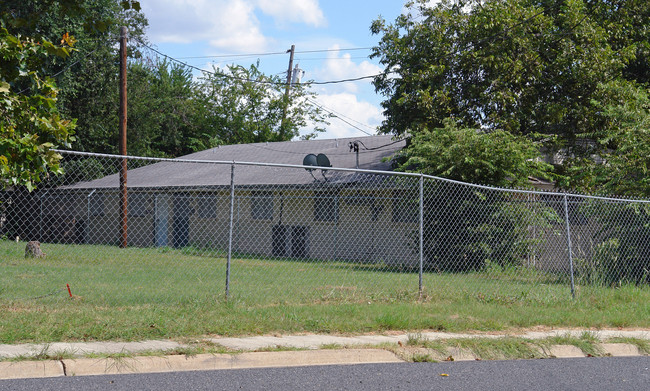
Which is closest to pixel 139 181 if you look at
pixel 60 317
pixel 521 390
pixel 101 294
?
pixel 101 294

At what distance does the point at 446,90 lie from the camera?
21812mm

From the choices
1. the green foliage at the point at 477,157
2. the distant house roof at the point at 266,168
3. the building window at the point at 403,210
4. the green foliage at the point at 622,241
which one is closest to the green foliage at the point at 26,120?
the green foliage at the point at 622,241

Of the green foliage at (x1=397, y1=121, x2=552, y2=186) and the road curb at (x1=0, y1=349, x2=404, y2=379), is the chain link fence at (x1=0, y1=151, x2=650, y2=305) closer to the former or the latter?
the green foliage at (x1=397, y1=121, x2=552, y2=186)

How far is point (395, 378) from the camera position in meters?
5.90

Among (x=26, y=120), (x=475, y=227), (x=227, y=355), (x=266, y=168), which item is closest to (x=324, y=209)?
(x=266, y=168)

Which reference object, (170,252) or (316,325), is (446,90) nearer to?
(170,252)

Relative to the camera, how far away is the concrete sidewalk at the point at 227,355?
557 centimetres

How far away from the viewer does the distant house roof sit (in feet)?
81.4

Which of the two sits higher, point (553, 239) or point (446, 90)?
point (446, 90)

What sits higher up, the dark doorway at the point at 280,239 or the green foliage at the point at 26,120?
the green foliage at the point at 26,120

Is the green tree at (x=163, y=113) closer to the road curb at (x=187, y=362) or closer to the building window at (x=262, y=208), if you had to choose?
the building window at (x=262, y=208)

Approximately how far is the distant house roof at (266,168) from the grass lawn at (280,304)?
10.5 metres

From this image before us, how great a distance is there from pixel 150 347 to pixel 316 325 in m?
2.08

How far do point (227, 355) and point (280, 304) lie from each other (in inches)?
110
